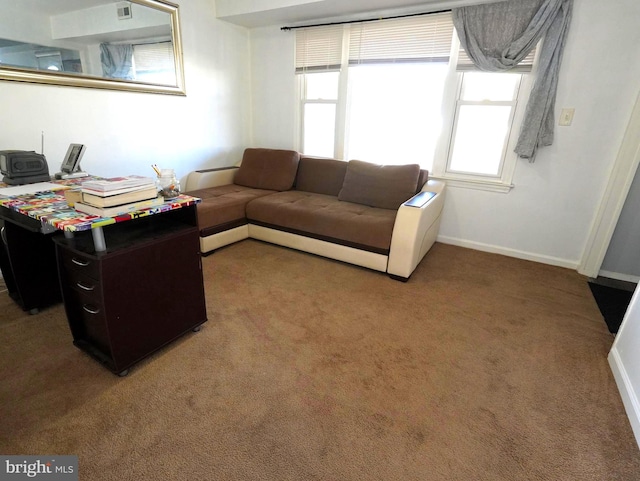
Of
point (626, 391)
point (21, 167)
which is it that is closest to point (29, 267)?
point (21, 167)

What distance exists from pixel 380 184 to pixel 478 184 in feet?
3.19

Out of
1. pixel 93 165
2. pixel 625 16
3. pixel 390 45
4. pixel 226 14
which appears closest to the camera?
pixel 625 16

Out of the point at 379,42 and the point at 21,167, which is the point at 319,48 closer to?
the point at 379,42

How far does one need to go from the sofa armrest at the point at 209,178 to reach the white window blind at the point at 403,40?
71.8 inches

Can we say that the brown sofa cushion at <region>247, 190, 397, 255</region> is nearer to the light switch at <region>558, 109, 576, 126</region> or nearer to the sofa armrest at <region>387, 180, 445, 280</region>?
the sofa armrest at <region>387, 180, 445, 280</region>

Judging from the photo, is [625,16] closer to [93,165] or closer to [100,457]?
[100,457]

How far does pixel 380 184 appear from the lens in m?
2.97

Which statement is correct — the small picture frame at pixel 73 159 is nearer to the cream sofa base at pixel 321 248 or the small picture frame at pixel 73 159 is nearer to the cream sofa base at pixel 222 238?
the cream sofa base at pixel 222 238

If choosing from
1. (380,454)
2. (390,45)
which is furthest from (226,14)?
(380,454)

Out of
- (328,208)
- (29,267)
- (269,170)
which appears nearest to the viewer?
(29,267)

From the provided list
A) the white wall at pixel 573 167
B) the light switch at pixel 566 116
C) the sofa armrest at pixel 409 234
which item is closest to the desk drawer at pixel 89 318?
the sofa armrest at pixel 409 234

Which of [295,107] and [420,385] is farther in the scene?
[295,107]

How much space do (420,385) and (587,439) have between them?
2.17 ft

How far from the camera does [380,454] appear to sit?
1.24 meters
